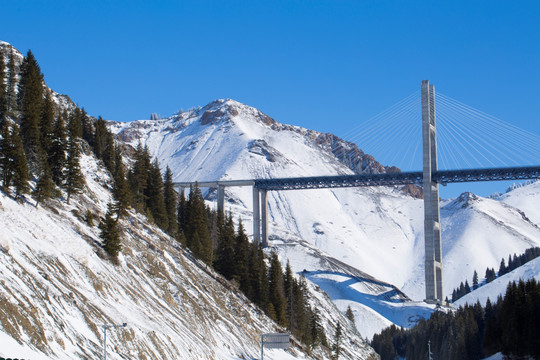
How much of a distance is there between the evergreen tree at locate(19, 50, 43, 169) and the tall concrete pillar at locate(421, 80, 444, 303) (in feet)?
315

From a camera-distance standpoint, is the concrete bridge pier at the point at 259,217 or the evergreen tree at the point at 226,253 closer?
the evergreen tree at the point at 226,253

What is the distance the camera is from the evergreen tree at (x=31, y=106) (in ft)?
232

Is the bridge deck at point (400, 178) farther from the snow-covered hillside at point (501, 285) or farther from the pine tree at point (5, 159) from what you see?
the pine tree at point (5, 159)

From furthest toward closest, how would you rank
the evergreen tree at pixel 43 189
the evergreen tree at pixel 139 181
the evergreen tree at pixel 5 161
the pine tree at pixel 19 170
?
the evergreen tree at pixel 139 181 → the evergreen tree at pixel 43 189 → the evergreen tree at pixel 5 161 → the pine tree at pixel 19 170

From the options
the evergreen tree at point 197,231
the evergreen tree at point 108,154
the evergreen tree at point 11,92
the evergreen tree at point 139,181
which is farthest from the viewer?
the evergreen tree at point 197,231

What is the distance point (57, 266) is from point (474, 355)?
2934 inches

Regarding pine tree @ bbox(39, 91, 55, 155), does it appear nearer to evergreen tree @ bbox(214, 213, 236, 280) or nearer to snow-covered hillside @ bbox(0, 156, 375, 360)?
snow-covered hillside @ bbox(0, 156, 375, 360)

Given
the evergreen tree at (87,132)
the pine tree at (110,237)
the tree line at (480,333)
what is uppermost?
the evergreen tree at (87,132)

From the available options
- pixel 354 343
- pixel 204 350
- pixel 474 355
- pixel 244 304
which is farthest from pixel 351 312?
pixel 204 350

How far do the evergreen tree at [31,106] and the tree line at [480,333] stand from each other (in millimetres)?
58322

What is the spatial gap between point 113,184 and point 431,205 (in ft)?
312

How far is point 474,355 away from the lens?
366 ft

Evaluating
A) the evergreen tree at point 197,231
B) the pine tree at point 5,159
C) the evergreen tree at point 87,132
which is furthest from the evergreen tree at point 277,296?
the pine tree at point 5,159

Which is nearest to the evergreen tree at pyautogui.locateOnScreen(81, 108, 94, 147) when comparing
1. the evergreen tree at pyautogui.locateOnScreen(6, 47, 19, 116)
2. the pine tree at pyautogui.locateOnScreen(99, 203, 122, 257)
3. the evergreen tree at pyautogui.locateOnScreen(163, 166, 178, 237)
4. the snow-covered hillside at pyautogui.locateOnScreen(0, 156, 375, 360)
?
the snow-covered hillside at pyautogui.locateOnScreen(0, 156, 375, 360)
